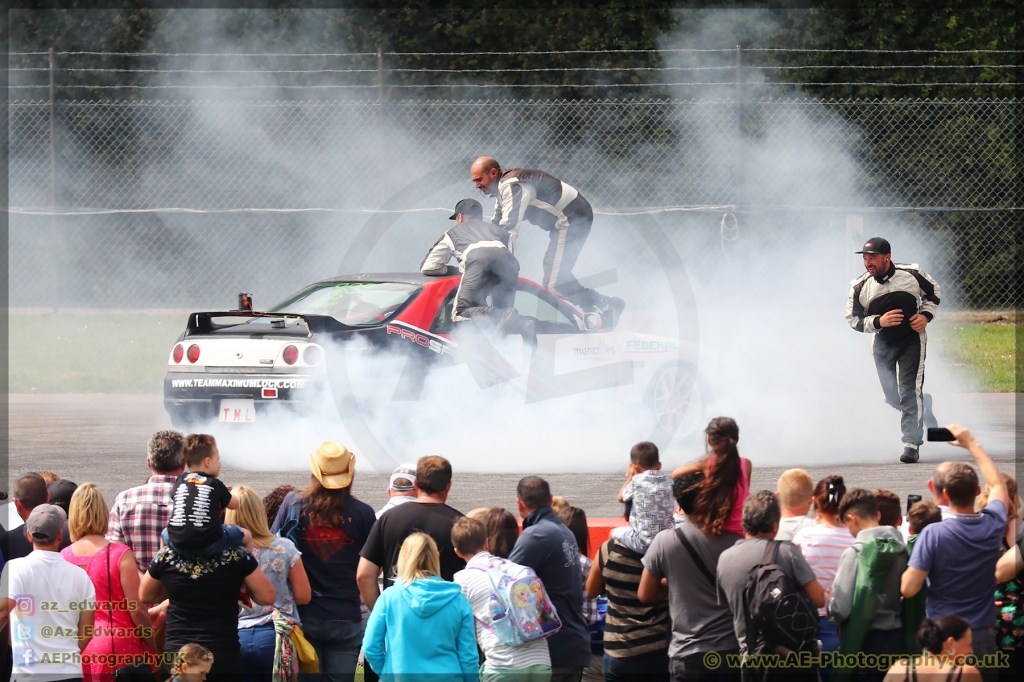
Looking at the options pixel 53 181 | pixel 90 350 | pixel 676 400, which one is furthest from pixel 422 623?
pixel 90 350

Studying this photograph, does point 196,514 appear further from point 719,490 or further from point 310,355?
point 310,355

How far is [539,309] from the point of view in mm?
9109

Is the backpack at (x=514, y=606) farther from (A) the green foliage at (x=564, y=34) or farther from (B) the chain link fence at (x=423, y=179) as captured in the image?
(A) the green foliage at (x=564, y=34)

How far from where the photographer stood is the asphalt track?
768 cm

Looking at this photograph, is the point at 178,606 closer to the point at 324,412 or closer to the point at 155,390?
the point at 324,412

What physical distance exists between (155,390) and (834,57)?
1036 centimetres

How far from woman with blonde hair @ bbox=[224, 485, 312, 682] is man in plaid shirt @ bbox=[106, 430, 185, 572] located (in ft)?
1.11

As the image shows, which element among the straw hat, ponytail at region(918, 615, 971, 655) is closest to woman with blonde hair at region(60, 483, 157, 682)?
the straw hat

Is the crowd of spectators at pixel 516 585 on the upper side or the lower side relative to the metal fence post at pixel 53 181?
lower

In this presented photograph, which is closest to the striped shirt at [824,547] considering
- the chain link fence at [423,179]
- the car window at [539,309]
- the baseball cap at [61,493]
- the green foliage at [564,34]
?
the baseball cap at [61,493]

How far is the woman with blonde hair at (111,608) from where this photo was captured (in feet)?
13.9

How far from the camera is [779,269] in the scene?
1480cm

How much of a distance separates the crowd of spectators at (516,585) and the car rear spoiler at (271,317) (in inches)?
133

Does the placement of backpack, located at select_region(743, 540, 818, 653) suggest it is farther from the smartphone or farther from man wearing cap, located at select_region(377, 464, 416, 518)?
man wearing cap, located at select_region(377, 464, 416, 518)
